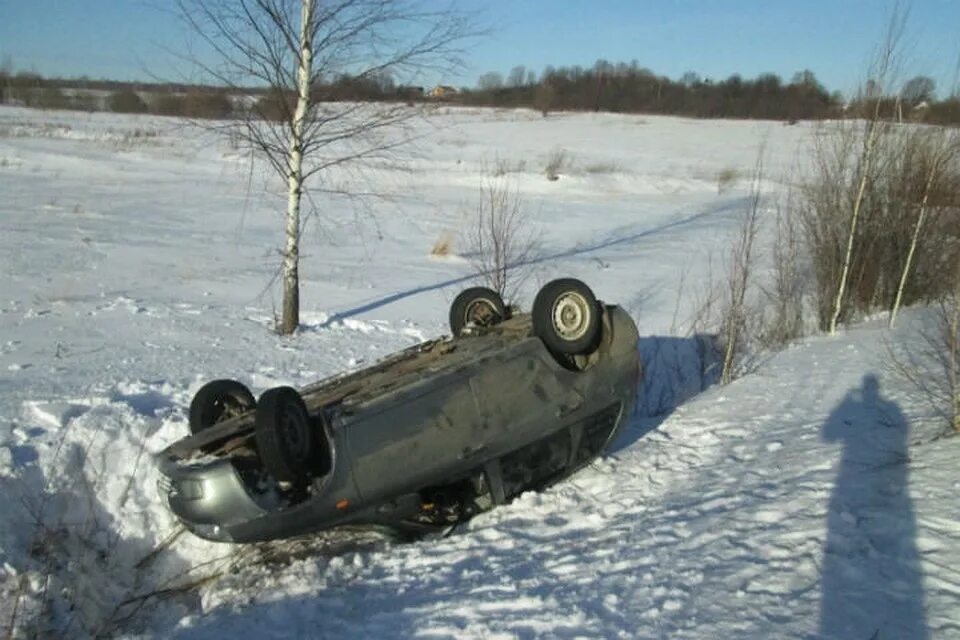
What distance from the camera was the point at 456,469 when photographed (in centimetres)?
508

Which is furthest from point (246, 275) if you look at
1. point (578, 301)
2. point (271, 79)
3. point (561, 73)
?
point (561, 73)

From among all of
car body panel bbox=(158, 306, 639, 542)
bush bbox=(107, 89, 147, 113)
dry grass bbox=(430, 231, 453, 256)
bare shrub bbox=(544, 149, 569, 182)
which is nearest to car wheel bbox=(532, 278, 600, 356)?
car body panel bbox=(158, 306, 639, 542)

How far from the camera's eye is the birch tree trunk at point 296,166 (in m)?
9.77

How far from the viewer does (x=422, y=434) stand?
4875mm

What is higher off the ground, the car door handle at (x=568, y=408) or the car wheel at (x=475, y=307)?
the car wheel at (x=475, y=307)

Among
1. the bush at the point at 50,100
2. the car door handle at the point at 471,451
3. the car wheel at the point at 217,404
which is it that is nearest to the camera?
the car door handle at the point at 471,451

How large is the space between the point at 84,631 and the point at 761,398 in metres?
5.89

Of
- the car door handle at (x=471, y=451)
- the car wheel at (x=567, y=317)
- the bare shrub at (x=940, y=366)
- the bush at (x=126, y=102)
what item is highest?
the bush at (x=126, y=102)

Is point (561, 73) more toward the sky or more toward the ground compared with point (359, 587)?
more toward the sky

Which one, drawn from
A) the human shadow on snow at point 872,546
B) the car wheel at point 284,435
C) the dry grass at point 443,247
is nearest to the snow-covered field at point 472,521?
the human shadow on snow at point 872,546

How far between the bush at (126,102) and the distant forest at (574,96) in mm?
72

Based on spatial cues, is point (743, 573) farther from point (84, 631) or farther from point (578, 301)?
point (84, 631)

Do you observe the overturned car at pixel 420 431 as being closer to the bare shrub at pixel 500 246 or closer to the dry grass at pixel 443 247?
the bare shrub at pixel 500 246

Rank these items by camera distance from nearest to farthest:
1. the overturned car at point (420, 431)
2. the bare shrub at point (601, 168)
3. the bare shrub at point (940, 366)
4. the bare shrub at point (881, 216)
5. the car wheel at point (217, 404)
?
the overturned car at point (420, 431) → the car wheel at point (217, 404) → the bare shrub at point (940, 366) → the bare shrub at point (881, 216) → the bare shrub at point (601, 168)
